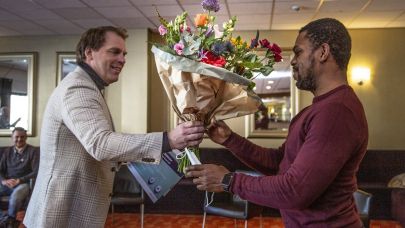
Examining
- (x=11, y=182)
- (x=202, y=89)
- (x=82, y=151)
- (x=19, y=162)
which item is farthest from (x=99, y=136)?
(x=19, y=162)

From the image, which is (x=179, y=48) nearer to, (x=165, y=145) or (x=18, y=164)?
(x=165, y=145)

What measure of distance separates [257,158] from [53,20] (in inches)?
198

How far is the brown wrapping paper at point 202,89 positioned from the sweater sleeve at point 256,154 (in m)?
0.27

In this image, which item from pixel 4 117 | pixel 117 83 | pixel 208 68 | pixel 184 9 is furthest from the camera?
pixel 4 117

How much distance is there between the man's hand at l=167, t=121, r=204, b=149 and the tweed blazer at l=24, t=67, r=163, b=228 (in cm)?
6

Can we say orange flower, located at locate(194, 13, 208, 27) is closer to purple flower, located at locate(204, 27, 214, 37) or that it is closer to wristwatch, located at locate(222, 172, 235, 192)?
purple flower, located at locate(204, 27, 214, 37)

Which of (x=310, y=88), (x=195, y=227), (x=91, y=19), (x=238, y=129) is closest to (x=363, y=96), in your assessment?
(x=238, y=129)

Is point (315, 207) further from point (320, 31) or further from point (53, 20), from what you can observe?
point (53, 20)

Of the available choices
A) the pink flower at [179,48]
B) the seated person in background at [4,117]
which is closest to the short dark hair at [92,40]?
the pink flower at [179,48]

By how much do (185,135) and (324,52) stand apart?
54cm

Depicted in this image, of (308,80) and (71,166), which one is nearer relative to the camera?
(308,80)

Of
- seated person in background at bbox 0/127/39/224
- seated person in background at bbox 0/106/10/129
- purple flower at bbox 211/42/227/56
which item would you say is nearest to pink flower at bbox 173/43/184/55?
purple flower at bbox 211/42/227/56

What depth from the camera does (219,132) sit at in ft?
5.48

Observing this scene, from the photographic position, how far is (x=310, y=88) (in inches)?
54.2
